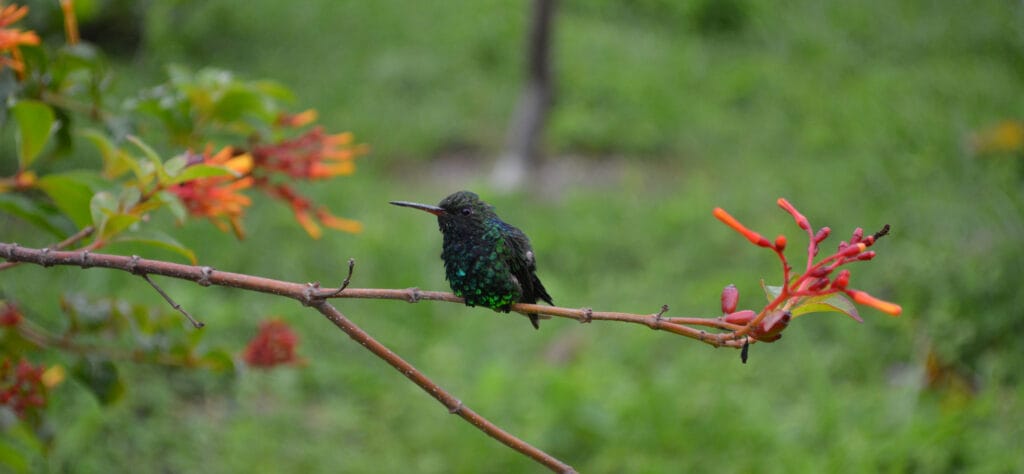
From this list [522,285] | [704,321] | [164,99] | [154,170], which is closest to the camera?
[704,321]

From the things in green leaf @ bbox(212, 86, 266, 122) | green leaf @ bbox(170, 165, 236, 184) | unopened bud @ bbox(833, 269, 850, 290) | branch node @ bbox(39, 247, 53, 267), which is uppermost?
green leaf @ bbox(212, 86, 266, 122)

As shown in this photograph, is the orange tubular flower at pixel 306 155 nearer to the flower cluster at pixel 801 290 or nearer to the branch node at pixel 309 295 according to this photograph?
the branch node at pixel 309 295

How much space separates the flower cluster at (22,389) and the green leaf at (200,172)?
615 mm

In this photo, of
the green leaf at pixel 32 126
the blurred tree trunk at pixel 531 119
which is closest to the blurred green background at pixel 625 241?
the blurred tree trunk at pixel 531 119

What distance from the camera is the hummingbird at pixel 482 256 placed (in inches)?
49.9

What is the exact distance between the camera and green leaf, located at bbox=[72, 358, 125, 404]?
6.09 feet

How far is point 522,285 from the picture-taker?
1.34 metres

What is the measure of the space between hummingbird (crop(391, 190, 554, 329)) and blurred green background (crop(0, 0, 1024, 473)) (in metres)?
1.70

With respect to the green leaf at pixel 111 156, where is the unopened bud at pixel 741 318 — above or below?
above

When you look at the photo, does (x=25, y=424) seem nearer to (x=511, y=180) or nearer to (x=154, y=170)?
(x=154, y=170)

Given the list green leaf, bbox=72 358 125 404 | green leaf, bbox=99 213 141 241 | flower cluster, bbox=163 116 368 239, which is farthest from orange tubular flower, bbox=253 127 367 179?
green leaf, bbox=72 358 125 404

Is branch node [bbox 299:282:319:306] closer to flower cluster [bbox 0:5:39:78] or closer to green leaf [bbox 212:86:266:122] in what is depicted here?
flower cluster [bbox 0:5:39:78]

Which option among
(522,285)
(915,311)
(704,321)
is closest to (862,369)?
(915,311)

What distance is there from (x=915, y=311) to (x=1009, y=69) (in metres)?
3.88
